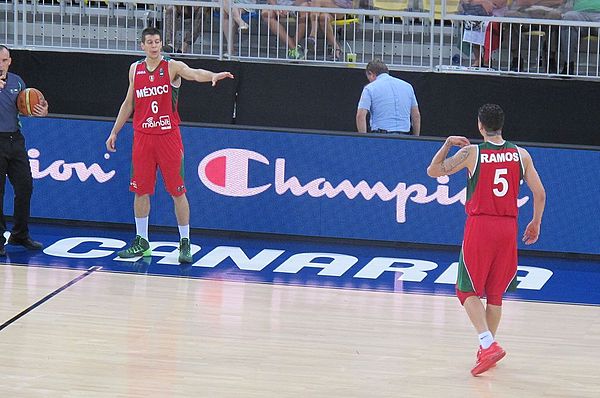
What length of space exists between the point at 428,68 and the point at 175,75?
12.4ft

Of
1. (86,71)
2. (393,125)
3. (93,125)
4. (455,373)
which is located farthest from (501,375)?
(86,71)

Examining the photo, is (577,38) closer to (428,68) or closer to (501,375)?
(428,68)

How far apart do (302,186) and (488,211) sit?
447cm

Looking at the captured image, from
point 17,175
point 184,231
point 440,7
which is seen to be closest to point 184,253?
point 184,231

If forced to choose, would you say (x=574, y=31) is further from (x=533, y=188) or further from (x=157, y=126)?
(x=533, y=188)

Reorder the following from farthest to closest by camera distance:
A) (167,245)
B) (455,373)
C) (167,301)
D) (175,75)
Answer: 1. (167,245)
2. (175,75)
3. (167,301)
4. (455,373)

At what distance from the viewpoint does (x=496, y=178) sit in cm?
821

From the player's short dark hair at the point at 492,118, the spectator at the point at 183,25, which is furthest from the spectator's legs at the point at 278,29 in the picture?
the player's short dark hair at the point at 492,118

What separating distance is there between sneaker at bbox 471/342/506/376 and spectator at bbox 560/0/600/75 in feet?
21.0

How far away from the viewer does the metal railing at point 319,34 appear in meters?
13.9

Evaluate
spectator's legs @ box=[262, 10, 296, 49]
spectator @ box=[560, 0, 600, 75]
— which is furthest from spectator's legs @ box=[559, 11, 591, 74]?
spectator's legs @ box=[262, 10, 296, 49]

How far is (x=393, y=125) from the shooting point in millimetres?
12891

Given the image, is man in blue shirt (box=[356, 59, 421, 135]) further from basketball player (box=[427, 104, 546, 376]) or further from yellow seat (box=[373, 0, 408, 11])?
basketball player (box=[427, 104, 546, 376])

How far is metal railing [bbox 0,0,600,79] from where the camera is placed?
13.9 metres
